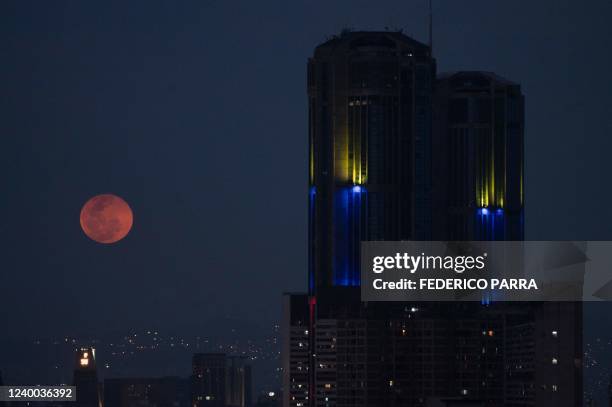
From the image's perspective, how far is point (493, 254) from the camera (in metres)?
156

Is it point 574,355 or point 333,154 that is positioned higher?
point 333,154

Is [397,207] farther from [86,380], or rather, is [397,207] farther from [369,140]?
[86,380]

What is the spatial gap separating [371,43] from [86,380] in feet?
135

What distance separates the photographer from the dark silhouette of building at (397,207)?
14214cm

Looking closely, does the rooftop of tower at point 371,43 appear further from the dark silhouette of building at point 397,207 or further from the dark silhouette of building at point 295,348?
the dark silhouette of building at point 295,348

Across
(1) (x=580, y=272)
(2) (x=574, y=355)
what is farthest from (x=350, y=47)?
(2) (x=574, y=355)

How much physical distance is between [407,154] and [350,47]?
10.6 meters

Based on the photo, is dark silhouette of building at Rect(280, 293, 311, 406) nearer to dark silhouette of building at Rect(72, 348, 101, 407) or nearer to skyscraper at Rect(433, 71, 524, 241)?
skyscraper at Rect(433, 71, 524, 241)

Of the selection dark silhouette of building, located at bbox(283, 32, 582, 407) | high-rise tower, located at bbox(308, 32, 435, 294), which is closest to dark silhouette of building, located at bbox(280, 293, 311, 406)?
dark silhouette of building, located at bbox(283, 32, 582, 407)

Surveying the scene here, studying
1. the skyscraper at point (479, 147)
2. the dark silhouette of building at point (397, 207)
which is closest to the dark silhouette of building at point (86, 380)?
the dark silhouette of building at point (397, 207)

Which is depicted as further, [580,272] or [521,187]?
[521,187]

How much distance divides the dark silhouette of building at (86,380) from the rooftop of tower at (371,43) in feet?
123

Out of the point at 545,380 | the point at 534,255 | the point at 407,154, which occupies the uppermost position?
the point at 407,154

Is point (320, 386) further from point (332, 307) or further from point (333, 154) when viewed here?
point (333, 154)
